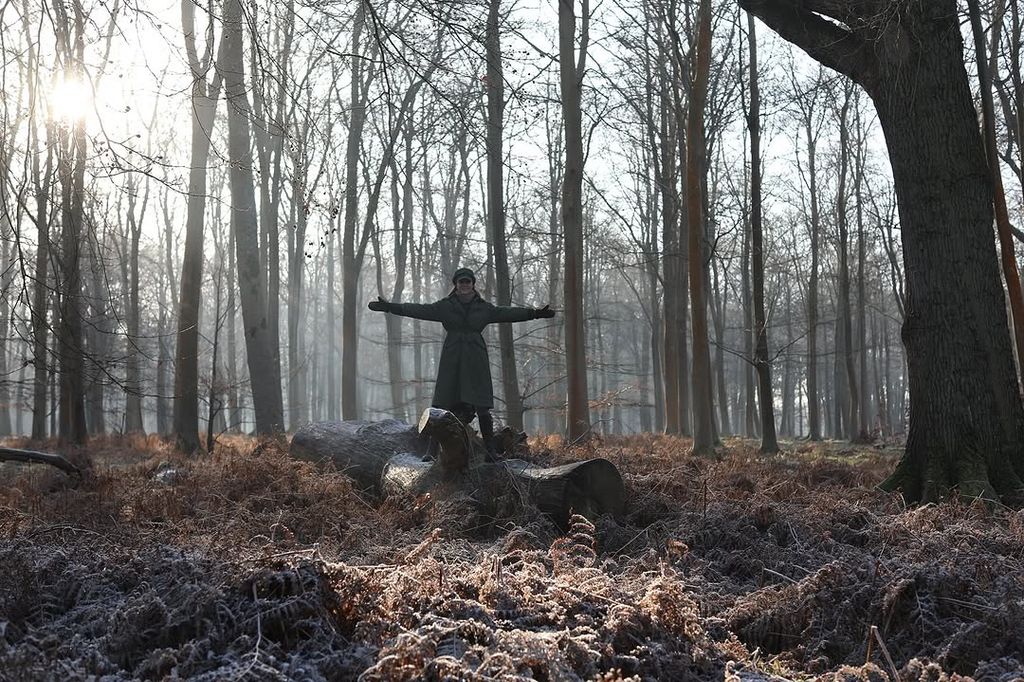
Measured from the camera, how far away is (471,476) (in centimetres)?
659

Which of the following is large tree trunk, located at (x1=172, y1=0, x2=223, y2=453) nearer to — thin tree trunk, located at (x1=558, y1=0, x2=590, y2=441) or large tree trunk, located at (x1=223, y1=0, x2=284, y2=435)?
large tree trunk, located at (x1=223, y1=0, x2=284, y2=435)

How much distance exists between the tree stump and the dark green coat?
18.9 inches

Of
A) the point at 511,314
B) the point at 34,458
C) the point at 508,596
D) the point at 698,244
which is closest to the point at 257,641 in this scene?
the point at 508,596

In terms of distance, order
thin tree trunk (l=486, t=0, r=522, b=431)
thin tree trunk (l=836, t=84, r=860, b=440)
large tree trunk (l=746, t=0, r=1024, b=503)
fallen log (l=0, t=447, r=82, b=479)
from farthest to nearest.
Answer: thin tree trunk (l=836, t=84, r=860, b=440) → thin tree trunk (l=486, t=0, r=522, b=431) → large tree trunk (l=746, t=0, r=1024, b=503) → fallen log (l=0, t=447, r=82, b=479)

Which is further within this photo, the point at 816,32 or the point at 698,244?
the point at 698,244

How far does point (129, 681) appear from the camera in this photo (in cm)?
269

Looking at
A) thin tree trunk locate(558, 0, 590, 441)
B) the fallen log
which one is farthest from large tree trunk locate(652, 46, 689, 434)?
the fallen log

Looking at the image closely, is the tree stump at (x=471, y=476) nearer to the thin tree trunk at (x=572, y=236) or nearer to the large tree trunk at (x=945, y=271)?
the large tree trunk at (x=945, y=271)

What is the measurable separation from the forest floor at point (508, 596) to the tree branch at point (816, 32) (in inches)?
156

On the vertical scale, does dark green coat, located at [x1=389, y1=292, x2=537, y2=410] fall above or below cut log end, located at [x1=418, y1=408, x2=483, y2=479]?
above

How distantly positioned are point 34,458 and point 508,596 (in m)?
5.01

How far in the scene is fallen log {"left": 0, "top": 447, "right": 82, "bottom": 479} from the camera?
6.12 m

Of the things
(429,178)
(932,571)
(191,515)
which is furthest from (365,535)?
(429,178)

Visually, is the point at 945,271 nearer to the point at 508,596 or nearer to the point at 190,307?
the point at 508,596
